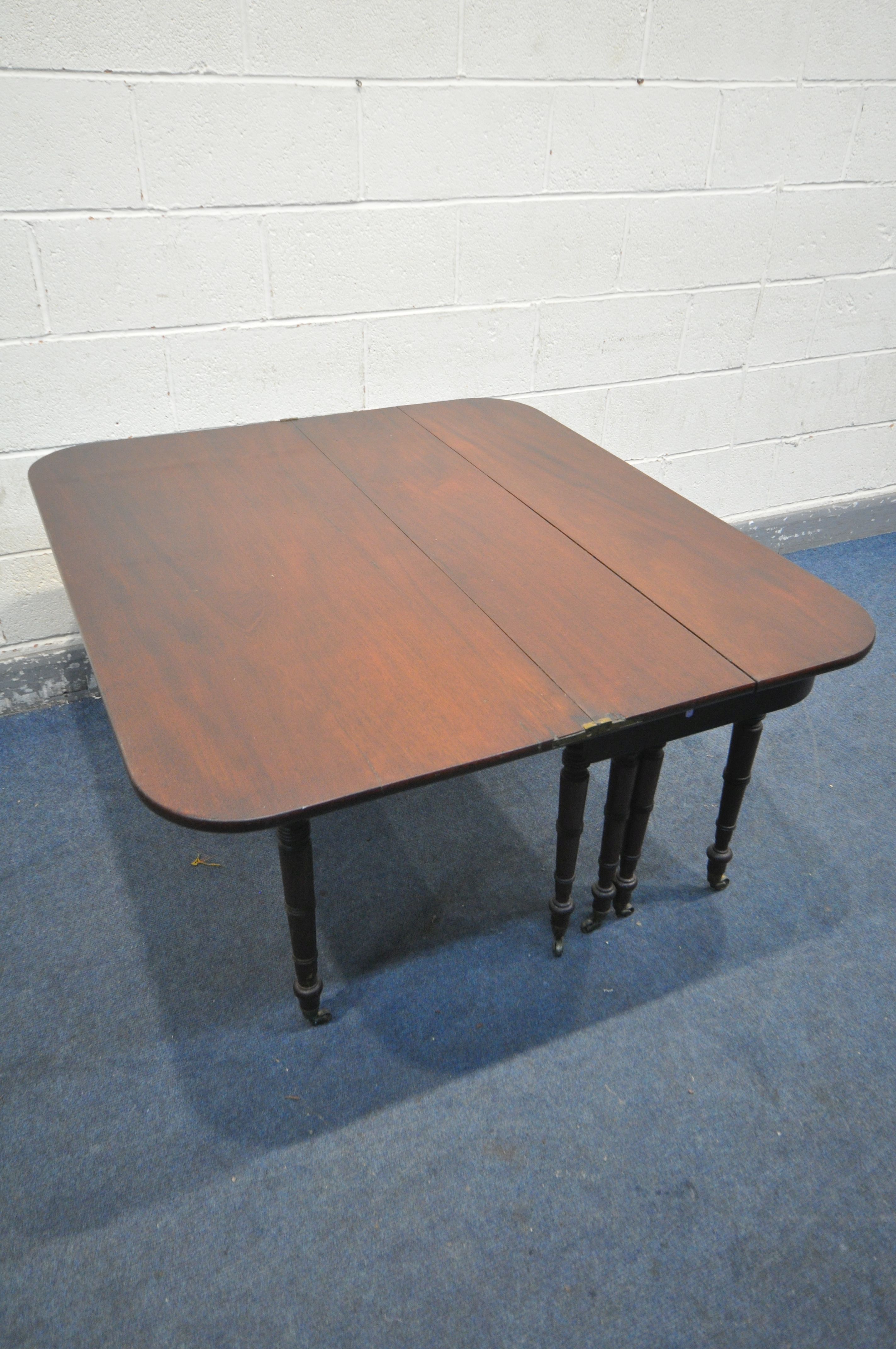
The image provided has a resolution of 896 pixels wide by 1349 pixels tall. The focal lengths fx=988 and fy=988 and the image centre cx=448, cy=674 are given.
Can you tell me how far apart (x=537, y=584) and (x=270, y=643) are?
43 centimetres

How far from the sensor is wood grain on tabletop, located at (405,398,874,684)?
1421 millimetres

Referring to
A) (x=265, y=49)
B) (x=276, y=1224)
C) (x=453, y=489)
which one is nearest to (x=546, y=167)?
(x=265, y=49)

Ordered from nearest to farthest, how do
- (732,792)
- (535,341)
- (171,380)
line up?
1. (732,792)
2. (171,380)
3. (535,341)

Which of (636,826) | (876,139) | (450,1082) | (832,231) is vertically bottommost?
(450,1082)

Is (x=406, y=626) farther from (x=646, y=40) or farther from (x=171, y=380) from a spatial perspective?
(x=646, y=40)

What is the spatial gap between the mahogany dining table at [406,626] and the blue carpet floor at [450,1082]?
0.14 metres

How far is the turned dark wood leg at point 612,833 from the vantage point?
62.7 inches

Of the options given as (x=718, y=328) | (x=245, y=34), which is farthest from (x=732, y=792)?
(x=245, y=34)

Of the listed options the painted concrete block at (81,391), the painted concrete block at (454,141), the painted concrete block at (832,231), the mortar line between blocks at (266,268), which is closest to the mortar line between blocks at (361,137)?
the painted concrete block at (454,141)

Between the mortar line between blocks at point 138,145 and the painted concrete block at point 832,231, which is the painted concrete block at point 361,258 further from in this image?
the painted concrete block at point 832,231

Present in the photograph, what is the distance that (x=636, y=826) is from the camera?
1.69 metres

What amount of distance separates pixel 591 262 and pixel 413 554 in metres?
1.23

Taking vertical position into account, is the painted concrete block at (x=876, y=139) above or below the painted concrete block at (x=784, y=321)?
above

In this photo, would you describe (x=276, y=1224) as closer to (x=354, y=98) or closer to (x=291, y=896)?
(x=291, y=896)
